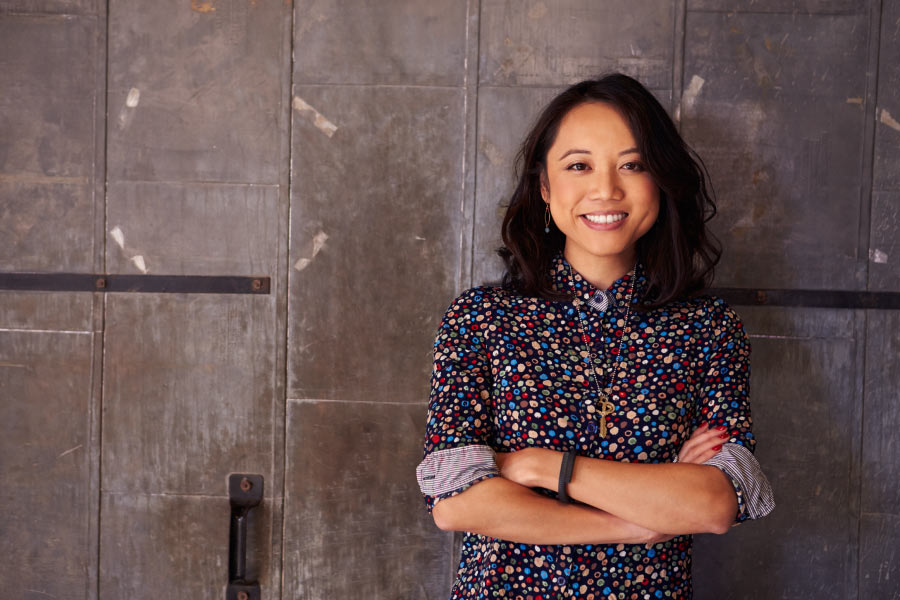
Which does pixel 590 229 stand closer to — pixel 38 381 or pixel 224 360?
pixel 224 360

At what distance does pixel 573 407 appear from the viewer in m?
1.45

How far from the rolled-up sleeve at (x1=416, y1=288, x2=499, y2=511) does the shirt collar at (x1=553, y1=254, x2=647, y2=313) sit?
202 millimetres

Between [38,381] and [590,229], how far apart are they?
1.71 m

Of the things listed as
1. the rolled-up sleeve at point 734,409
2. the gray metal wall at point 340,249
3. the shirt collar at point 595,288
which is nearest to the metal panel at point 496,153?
the gray metal wall at point 340,249

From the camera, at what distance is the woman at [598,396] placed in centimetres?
137

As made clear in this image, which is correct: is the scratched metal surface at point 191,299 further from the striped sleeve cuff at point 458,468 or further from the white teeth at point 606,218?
the white teeth at point 606,218

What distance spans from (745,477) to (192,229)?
63.6 inches

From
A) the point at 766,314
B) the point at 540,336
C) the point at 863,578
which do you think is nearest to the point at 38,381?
the point at 540,336

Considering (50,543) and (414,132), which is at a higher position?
(414,132)

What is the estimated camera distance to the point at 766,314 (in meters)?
2.08

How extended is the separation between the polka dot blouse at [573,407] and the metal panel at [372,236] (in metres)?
0.59

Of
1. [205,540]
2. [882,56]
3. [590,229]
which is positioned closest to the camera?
[590,229]

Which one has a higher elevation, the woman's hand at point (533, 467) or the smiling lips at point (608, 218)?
the smiling lips at point (608, 218)

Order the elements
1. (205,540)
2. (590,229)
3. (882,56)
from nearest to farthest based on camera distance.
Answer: (590,229), (882,56), (205,540)
